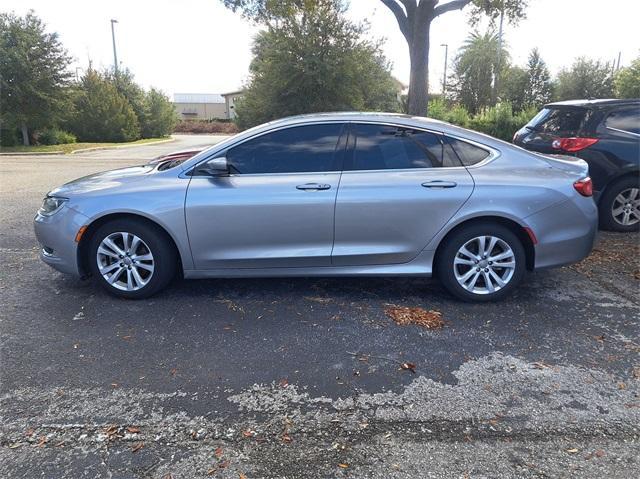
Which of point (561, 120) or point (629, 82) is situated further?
point (629, 82)

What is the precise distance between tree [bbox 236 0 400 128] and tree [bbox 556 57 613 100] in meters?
23.4

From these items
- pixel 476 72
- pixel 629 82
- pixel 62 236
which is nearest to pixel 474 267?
pixel 62 236

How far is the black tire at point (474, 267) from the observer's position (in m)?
4.25

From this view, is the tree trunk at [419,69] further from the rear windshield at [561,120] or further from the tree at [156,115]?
the tree at [156,115]

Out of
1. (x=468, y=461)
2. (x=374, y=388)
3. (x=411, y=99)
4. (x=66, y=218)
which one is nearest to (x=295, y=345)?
(x=374, y=388)

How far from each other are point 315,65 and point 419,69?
11.1 meters

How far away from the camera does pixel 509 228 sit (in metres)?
4.32

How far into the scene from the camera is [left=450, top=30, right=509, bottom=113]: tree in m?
46.4

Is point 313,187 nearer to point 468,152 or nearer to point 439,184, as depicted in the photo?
point 439,184

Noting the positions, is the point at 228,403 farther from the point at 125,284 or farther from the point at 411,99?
the point at 411,99

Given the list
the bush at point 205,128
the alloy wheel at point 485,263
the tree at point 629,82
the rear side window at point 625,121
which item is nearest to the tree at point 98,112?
the bush at point 205,128

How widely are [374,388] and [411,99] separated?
887 cm

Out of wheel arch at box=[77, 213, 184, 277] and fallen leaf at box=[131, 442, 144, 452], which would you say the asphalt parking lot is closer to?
fallen leaf at box=[131, 442, 144, 452]

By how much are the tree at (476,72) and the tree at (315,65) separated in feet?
89.4
